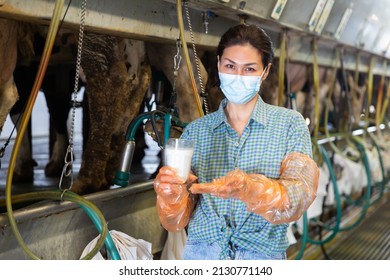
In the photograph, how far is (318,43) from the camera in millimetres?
2883

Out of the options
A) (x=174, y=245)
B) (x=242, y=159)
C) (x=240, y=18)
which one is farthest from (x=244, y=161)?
(x=240, y=18)

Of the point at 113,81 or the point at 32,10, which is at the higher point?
the point at 32,10

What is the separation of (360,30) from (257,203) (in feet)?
7.93

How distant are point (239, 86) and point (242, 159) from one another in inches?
6.8

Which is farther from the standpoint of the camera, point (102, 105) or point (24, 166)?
point (24, 166)

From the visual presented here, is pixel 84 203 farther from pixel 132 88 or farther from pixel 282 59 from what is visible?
pixel 282 59

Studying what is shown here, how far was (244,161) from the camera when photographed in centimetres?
127

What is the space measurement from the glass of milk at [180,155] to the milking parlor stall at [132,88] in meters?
0.39

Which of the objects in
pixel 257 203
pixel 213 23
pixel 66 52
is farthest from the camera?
pixel 66 52

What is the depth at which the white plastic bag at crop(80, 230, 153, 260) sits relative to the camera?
63.3 inches

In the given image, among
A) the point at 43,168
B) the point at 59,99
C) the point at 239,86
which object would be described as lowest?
the point at 43,168

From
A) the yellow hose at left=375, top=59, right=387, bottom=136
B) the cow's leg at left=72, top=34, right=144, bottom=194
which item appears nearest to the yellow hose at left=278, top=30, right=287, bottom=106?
the cow's leg at left=72, top=34, right=144, bottom=194
